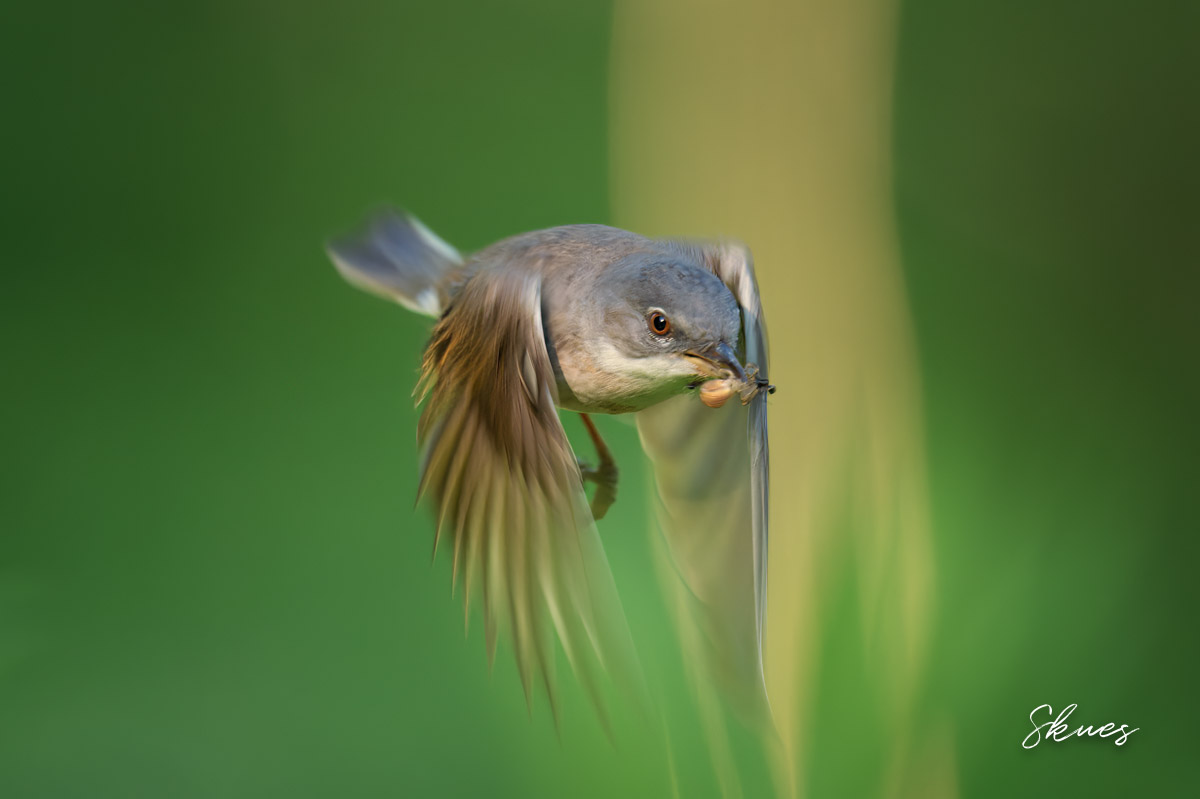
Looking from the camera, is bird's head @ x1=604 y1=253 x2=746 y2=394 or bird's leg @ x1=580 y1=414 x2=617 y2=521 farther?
bird's leg @ x1=580 y1=414 x2=617 y2=521

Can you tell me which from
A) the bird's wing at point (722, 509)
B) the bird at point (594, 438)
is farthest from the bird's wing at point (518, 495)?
the bird's wing at point (722, 509)

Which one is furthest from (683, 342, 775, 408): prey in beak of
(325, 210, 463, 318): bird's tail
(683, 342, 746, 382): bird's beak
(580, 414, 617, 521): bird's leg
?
(325, 210, 463, 318): bird's tail

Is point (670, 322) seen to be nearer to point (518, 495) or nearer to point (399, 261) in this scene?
point (518, 495)

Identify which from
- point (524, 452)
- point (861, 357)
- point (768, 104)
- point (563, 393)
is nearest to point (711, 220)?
point (768, 104)

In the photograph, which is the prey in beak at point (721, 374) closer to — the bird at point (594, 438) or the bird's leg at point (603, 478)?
the bird at point (594, 438)

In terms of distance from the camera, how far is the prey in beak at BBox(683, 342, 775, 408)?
0.54 metres

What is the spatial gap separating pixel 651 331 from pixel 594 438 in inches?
7.1

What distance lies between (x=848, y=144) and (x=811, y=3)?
224 millimetres

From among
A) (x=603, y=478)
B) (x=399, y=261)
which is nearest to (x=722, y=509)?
(x=603, y=478)

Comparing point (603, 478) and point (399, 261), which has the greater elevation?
point (399, 261)

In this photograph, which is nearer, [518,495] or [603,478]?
[518,495]

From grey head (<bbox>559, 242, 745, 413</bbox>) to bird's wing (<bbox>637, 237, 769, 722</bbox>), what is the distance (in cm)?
8

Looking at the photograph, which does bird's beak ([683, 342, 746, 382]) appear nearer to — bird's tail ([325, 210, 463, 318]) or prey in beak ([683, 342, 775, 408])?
prey in beak ([683, 342, 775, 408])

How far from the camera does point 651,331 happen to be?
563mm
